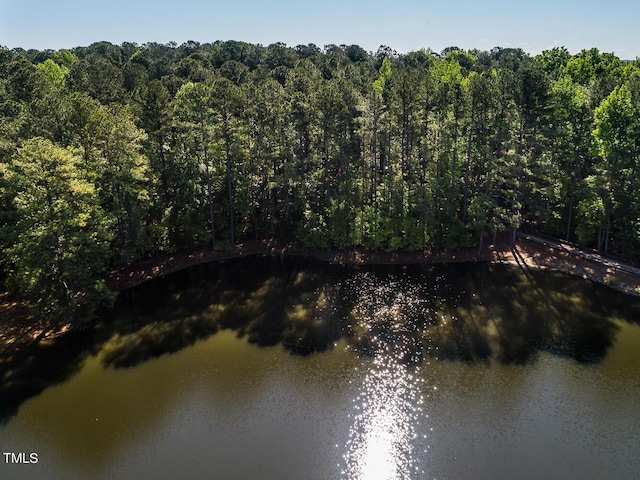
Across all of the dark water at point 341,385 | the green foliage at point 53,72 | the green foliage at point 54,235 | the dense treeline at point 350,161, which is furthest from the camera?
the green foliage at point 53,72

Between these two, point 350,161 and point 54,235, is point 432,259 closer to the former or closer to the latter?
point 350,161

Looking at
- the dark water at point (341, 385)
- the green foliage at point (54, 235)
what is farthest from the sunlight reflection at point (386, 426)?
the green foliage at point (54, 235)

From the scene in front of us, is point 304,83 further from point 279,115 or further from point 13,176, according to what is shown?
point 13,176

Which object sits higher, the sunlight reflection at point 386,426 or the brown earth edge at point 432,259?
the brown earth edge at point 432,259

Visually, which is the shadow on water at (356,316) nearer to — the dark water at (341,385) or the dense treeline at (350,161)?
the dark water at (341,385)

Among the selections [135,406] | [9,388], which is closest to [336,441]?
[135,406]

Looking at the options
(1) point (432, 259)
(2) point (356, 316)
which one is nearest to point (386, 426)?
(2) point (356, 316)

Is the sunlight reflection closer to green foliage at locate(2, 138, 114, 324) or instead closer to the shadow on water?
the shadow on water
